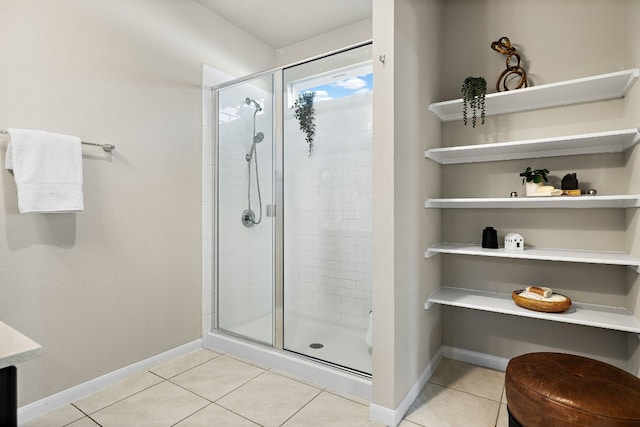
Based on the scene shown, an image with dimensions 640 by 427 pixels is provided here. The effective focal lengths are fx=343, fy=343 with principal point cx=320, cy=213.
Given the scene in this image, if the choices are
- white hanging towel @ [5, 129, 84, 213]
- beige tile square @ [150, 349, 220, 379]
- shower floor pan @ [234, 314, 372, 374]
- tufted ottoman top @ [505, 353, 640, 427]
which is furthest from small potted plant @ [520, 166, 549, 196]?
white hanging towel @ [5, 129, 84, 213]

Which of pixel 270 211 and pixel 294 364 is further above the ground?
pixel 270 211

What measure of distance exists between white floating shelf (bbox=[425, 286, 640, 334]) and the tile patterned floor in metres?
0.51

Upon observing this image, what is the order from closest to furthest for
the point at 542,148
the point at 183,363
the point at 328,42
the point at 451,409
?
the point at 451,409, the point at 542,148, the point at 183,363, the point at 328,42

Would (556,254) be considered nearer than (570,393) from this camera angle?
No

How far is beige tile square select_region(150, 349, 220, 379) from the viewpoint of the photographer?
2383 mm

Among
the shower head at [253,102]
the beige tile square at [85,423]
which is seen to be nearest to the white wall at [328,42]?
the shower head at [253,102]

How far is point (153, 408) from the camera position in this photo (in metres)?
1.96

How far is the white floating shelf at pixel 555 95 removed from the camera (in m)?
1.83

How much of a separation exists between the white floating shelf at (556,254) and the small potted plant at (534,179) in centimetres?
38

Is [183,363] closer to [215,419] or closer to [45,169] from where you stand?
[215,419]

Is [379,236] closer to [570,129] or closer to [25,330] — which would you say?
[570,129]

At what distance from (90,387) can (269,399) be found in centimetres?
111

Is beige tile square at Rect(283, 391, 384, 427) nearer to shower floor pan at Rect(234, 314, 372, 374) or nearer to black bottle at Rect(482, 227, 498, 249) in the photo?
shower floor pan at Rect(234, 314, 372, 374)

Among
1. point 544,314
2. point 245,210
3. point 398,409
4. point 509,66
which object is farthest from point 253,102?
point 544,314
